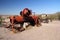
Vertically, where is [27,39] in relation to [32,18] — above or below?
below

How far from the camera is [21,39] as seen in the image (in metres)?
11.7

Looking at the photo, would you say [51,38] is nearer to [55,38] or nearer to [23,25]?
[55,38]

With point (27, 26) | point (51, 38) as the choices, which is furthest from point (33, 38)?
point (27, 26)

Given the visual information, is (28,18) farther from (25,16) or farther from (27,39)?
(27,39)

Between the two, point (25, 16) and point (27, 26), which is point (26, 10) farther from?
point (27, 26)

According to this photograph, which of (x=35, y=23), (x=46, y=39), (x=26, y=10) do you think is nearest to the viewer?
(x=46, y=39)

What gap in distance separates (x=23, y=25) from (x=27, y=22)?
622 millimetres

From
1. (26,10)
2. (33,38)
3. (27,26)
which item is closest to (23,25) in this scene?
(27,26)

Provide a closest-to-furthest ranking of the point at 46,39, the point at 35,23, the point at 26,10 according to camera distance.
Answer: the point at 46,39, the point at 26,10, the point at 35,23

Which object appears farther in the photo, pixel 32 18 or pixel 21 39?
pixel 32 18

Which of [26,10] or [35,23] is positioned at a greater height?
[26,10]

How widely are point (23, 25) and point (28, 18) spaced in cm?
98

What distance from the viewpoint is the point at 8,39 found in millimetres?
11766

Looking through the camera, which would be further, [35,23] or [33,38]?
[35,23]
